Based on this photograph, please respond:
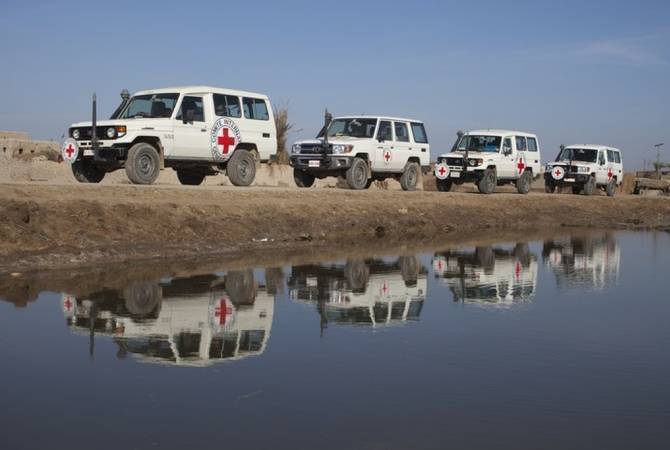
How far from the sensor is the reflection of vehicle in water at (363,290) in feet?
34.1

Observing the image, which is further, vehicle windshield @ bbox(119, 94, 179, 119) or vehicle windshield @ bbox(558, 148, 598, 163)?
vehicle windshield @ bbox(558, 148, 598, 163)

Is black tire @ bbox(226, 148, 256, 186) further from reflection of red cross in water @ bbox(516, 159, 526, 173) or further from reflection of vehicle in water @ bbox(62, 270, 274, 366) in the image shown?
reflection of red cross in water @ bbox(516, 159, 526, 173)

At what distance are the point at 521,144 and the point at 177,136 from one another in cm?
1478

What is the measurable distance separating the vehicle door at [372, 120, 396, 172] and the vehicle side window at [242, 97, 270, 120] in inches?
159

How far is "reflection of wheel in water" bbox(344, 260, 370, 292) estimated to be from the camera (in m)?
12.5

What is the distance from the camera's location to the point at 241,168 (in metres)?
20.2

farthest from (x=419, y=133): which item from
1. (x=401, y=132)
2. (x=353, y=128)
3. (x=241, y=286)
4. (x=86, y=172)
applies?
(x=241, y=286)

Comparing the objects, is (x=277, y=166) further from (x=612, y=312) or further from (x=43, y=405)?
(x=43, y=405)

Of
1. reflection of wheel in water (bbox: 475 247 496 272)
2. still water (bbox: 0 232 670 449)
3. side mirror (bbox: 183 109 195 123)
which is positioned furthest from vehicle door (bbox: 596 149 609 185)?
still water (bbox: 0 232 670 449)

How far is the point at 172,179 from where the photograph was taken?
27.1 metres

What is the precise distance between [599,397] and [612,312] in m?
4.28

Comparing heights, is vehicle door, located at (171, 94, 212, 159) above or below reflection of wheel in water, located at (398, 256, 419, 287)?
above

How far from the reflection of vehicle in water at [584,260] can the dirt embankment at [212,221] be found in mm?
2550

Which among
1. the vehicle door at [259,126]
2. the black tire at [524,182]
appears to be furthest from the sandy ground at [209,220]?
the black tire at [524,182]
